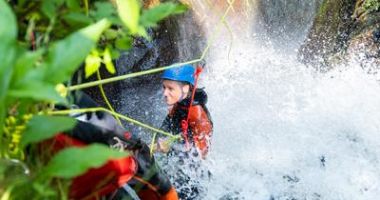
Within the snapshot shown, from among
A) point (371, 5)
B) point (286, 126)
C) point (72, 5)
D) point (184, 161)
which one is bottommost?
point (184, 161)

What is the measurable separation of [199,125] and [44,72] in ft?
11.6

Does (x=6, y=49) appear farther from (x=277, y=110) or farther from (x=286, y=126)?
(x=277, y=110)

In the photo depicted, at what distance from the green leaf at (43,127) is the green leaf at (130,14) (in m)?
0.21

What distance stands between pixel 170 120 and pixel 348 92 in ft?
9.28

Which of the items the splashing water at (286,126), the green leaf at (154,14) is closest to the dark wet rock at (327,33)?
the splashing water at (286,126)

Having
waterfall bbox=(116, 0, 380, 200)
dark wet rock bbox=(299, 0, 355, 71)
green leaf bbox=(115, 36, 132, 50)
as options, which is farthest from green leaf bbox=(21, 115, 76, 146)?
dark wet rock bbox=(299, 0, 355, 71)

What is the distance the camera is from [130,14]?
101 cm

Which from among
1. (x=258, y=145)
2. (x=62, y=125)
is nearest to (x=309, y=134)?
(x=258, y=145)

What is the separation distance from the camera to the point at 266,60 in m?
6.48

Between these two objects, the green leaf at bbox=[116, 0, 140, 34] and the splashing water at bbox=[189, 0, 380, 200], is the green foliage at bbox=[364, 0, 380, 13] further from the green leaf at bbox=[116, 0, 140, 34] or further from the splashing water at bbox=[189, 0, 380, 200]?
the green leaf at bbox=[116, 0, 140, 34]

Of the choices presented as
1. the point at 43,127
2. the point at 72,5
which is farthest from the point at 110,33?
the point at 43,127

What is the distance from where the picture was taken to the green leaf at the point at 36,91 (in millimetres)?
787

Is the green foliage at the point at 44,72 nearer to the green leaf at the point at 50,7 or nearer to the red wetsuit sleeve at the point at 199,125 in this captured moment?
the green leaf at the point at 50,7

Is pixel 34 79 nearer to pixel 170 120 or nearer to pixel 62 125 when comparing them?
pixel 62 125
